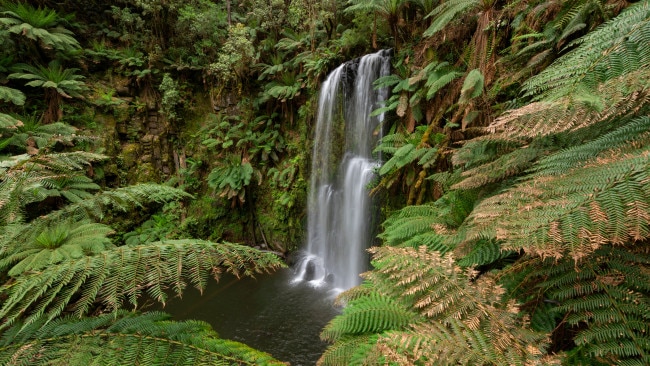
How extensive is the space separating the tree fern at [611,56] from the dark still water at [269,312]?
457 cm

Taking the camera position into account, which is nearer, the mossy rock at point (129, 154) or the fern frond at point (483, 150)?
the fern frond at point (483, 150)

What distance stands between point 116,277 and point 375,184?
4897 millimetres

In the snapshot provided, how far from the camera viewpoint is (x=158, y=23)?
32.1ft

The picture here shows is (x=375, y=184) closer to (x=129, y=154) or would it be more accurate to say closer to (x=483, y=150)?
(x=483, y=150)

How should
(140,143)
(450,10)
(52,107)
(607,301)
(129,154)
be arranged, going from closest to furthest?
(607,301)
(450,10)
(52,107)
(129,154)
(140,143)

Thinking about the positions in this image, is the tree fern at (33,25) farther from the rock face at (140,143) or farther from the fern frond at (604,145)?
the fern frond at (604,145)

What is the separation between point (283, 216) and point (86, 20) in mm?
9369

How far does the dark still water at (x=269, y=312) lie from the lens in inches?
188

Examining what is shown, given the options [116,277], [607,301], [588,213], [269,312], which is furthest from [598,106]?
[269,312]

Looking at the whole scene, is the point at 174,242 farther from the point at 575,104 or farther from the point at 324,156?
the point at 324,156

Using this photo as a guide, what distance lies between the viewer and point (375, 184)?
5.79 meters

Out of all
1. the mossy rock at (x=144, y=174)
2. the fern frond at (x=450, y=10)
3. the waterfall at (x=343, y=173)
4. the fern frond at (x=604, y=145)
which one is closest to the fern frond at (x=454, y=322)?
the fern frond at (x=604, y=145)

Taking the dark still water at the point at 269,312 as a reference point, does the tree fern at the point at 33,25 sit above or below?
above

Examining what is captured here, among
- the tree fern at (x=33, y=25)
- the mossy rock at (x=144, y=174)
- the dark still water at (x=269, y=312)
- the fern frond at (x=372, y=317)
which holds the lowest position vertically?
the dark still water at (x=269, y=312)
